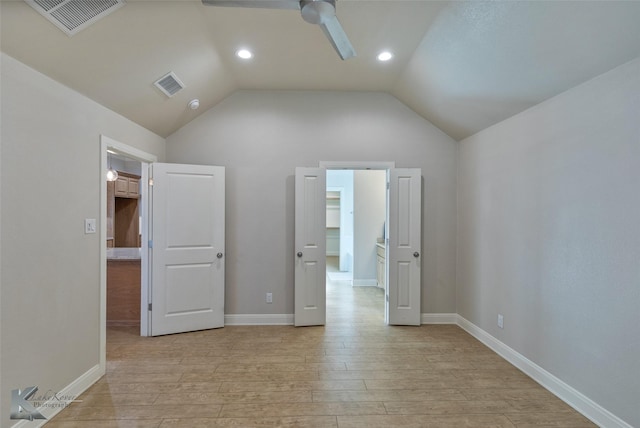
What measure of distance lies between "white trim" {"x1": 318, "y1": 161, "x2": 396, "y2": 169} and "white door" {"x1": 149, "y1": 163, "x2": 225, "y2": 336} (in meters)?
1.34

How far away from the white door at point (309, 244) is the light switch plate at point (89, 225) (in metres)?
2.04

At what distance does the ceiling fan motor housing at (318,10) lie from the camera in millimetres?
1692

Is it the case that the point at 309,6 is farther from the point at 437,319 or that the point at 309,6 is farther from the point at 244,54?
the point at 437,319

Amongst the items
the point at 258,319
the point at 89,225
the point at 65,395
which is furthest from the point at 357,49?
the point at 65,395

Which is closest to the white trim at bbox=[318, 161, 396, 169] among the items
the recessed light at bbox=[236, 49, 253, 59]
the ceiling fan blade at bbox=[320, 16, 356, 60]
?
the recessed light at bbox=[236, 49, 253, 59]

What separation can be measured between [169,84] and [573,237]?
12.4 ft

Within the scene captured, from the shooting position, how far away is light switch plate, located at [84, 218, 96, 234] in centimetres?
239

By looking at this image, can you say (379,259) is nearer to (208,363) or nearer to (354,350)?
(354,350)

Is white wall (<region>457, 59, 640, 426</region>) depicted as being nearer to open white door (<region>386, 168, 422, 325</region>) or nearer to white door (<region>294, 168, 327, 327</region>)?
open white door (<region>386, 168, 422, 325</region>)

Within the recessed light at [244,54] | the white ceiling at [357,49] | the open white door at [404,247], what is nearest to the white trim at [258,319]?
the open white door at [404,247]

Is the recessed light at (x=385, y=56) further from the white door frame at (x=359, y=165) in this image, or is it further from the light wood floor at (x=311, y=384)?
the light wood floor at (x=311, y=384)

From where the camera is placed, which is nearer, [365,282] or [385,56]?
[385,56]

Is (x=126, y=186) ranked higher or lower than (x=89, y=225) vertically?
higher

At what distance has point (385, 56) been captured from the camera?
3051mm
